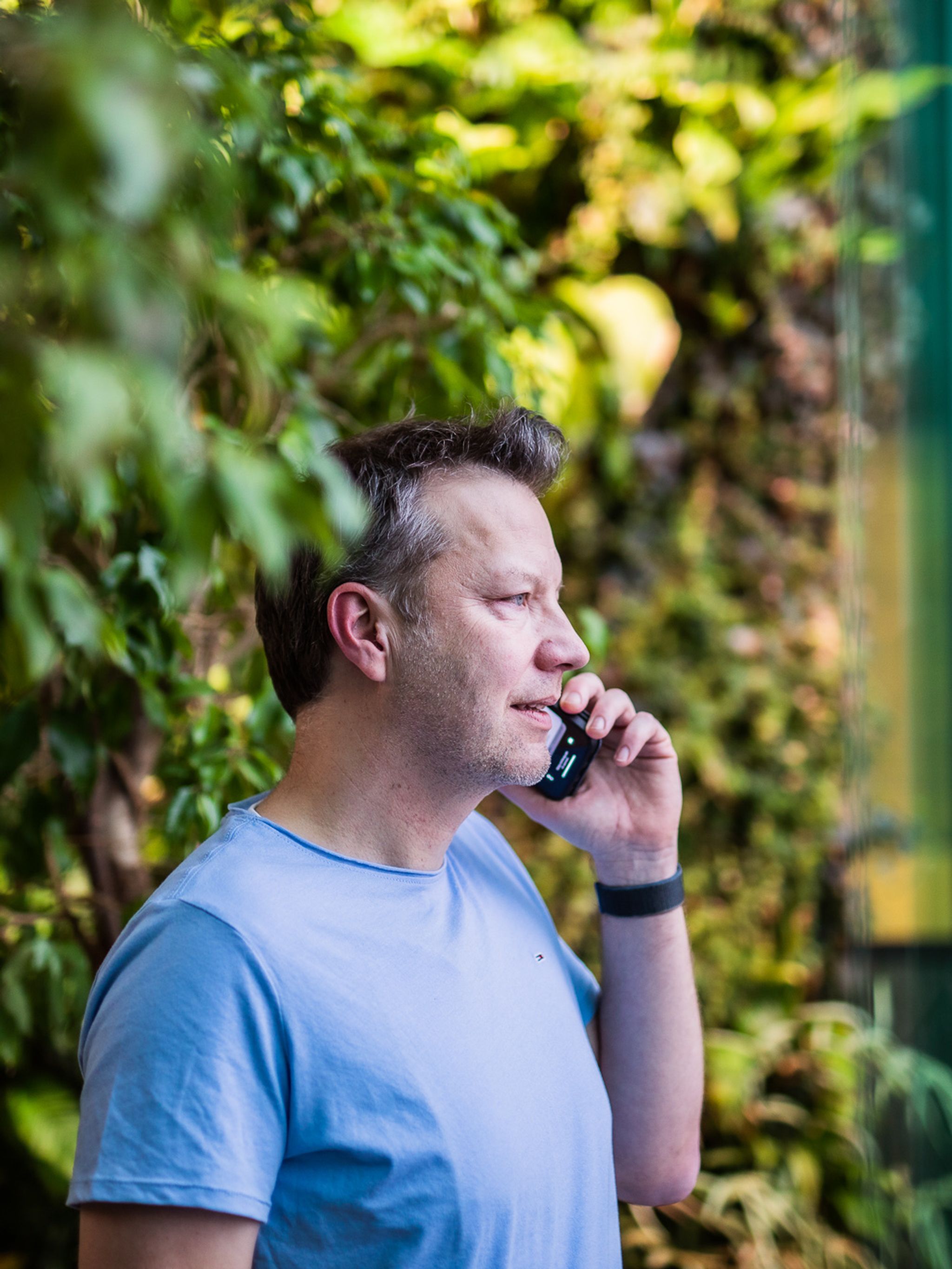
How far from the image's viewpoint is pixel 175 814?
4.49 feet

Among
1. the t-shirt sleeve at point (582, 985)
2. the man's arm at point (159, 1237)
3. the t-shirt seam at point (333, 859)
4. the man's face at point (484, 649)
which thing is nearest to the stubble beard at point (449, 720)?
the man's face at point (484, 649)

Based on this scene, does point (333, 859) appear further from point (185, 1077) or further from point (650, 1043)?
point (650, 1043)

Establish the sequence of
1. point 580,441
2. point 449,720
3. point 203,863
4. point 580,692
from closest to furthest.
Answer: point 203,863
point 449,720
point 580,692
point 580,441

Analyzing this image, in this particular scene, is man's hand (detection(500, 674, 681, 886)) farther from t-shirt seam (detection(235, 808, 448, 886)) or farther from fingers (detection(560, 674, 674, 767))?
t-shirt seam (detection(235, 808, 448, 886))

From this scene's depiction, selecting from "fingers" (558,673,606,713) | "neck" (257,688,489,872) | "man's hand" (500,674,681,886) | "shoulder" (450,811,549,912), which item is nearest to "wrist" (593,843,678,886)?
"man's hand" (500,674,681,886)

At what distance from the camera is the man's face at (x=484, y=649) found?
42.6 inches

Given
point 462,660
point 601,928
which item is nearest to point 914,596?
point 601,928

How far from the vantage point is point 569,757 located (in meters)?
1.34

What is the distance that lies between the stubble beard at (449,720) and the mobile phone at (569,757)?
0.82 feet

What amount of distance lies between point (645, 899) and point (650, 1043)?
0.18 metres

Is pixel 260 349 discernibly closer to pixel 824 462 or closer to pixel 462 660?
pixel 462 660

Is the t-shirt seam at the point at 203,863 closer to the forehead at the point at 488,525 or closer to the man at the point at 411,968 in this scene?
the man at the point at 411,968

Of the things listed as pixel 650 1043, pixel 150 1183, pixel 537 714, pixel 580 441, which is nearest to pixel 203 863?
pixel 150 1183

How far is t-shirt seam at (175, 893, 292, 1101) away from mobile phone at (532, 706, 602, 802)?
0.53 meters
